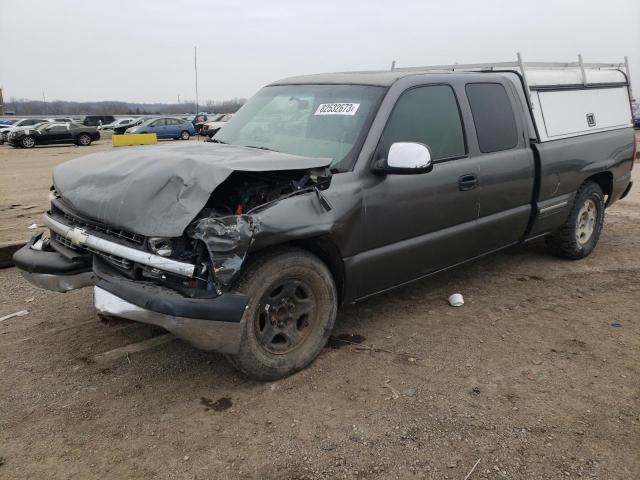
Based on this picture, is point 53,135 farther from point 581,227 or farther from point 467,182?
point 467,182

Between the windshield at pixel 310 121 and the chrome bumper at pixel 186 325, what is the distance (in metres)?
1.27

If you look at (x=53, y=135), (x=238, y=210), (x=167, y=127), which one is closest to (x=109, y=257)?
(x=238, y=210)

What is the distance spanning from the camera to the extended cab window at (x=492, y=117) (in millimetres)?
4371

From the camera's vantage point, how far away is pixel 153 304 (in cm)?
280

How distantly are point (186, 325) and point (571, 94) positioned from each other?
179 inches

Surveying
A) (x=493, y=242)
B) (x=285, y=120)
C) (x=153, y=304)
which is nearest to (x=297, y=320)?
(x=153, y=304)

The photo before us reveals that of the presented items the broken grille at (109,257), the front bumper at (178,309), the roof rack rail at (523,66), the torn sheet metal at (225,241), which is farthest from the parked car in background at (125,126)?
the torn sheet metal at (225,241)

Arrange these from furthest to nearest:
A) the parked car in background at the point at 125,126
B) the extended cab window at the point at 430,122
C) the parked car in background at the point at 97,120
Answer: the parked car in background at the point at 97,120, the parked car in background at the point at 125,126, the extended cab window at the point at 430,122

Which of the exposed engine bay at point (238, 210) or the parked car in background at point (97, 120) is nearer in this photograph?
the exposed engine bay at point (238, 210)

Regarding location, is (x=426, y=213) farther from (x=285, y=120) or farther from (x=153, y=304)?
(x=153, y=304)

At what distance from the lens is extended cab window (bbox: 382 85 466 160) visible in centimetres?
377

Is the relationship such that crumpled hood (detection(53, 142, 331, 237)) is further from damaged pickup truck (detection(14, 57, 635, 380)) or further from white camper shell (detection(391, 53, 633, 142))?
white camper shell (detection(391, 53, 633, 142))

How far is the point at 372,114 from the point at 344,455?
7.08 ft

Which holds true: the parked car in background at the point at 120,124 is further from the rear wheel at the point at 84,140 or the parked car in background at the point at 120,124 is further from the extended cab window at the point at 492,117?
the extended cab window at the point at 492,117
